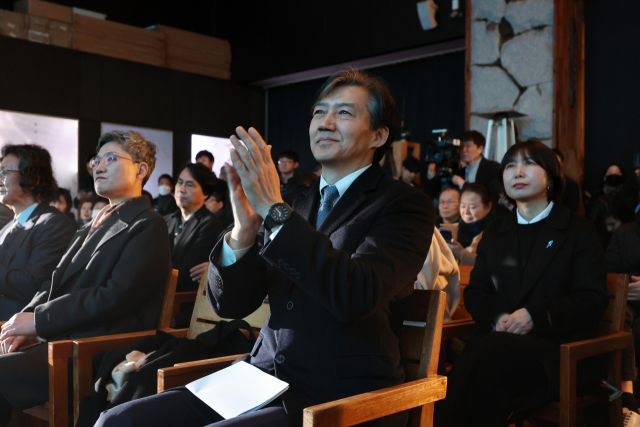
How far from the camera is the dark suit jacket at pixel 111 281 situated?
75.5 inches

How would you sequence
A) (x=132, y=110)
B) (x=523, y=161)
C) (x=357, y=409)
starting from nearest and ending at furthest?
(x=357, y=409) → (x=523, y=161) → (x=132, y=110)

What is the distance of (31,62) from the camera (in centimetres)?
683

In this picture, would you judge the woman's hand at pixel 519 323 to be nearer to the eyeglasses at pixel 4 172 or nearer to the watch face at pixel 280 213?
the watch face at pixel 280 213

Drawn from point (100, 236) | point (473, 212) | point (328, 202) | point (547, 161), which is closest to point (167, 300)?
point (100, 236)

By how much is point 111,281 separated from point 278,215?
3.43 ft

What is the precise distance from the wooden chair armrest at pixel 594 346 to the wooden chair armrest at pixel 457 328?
0.48 metres

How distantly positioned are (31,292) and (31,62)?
18.1ft

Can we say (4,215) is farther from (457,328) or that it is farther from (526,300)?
(526,300)

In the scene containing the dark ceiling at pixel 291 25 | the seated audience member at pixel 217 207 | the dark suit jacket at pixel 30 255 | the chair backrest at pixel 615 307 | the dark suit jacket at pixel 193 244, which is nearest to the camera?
the chair backrest at pixel 615 307

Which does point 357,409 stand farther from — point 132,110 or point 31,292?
point 132,110

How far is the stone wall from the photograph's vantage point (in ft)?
17.2

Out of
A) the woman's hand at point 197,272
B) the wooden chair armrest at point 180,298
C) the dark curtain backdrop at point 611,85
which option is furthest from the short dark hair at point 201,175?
the dark curtain backdrop at point 611,85

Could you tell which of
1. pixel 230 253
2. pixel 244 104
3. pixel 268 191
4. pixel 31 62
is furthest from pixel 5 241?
pixel 244 104

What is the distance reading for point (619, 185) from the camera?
190 inches
